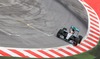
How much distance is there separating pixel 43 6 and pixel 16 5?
393cm

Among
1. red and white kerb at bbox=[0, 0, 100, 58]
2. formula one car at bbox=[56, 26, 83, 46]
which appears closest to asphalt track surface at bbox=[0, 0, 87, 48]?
formula one car at bbox=[56, 26, 83, 46]

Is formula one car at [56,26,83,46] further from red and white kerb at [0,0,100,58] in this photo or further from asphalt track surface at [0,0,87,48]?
red and white kerb at [0,0,100,58]

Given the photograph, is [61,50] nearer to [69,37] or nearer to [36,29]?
[69,37]

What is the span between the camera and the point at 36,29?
80.2 ft

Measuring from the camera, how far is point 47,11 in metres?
29.6

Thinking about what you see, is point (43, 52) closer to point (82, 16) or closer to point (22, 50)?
point (22, 50)

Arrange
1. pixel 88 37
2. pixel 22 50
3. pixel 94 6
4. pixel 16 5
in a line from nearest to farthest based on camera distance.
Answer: pixel 22 50, pixel 88 37, pixel 16 5, pixel 94 6

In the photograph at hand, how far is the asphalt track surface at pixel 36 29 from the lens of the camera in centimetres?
2156

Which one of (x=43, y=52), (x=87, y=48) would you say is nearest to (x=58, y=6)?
(x=87, y=48)

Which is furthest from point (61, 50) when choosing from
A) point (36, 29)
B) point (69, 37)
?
point (36, 29)

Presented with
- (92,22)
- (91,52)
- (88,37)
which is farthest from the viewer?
(92,22)

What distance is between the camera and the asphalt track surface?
70.7ft

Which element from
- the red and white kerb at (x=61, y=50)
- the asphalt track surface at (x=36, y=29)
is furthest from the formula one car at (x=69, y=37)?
the red and white kerb at (x=61, y=50)

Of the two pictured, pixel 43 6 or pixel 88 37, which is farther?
pixel 43 6
